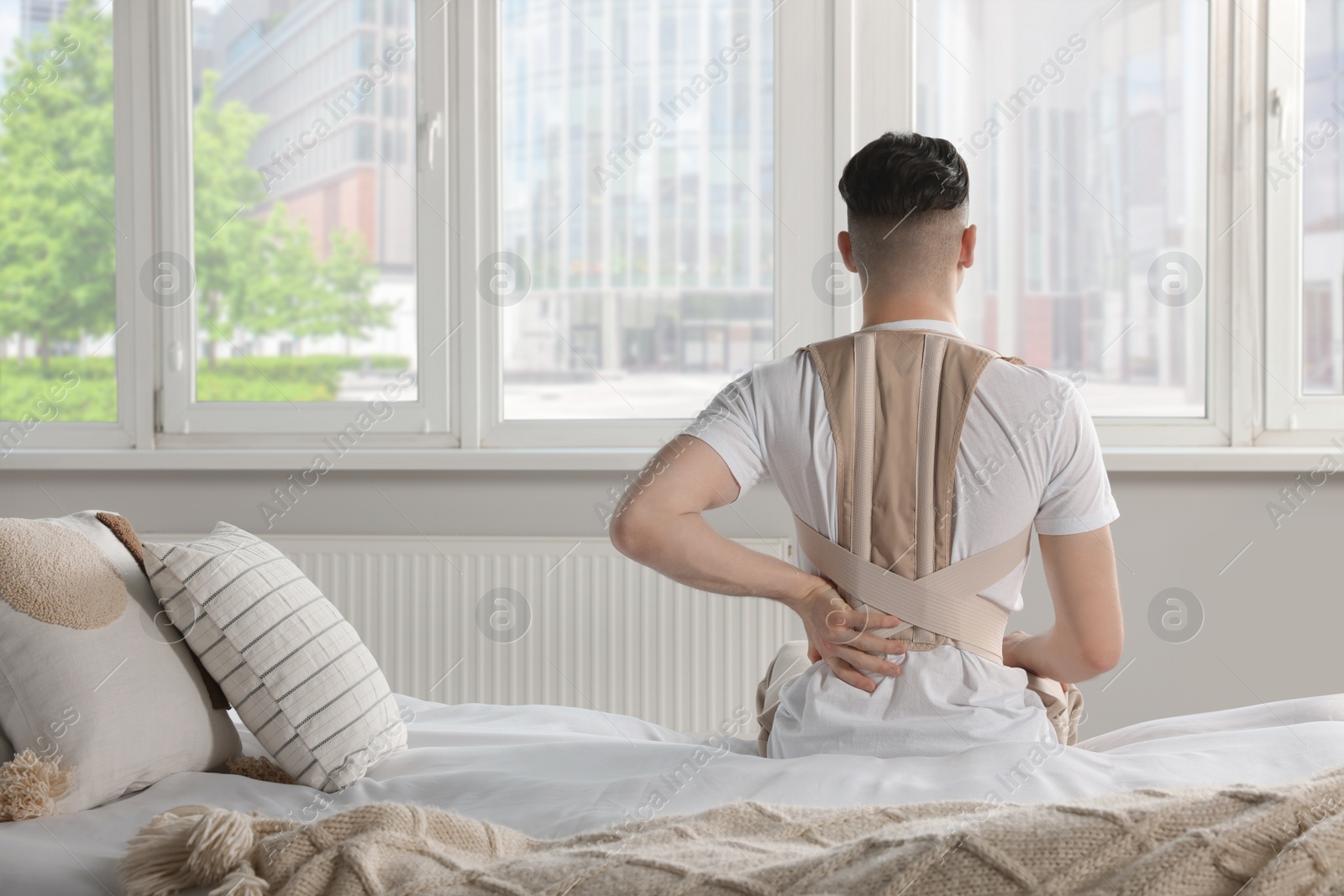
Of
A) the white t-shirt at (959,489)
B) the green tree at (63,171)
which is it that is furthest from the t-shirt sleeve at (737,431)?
the green tree at (63,171)

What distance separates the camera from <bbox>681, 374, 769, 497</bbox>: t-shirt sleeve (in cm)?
120

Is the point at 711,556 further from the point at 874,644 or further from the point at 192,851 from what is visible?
the point at 192,851

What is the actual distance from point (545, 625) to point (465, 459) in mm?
434

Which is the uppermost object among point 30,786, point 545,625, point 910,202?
point 910,202

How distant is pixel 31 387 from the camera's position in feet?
8.79

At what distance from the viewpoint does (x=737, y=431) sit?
121cm

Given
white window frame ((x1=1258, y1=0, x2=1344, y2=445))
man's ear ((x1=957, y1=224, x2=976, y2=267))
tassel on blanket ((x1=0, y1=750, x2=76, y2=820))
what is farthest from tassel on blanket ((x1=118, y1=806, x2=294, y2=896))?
white window frame ((x1=1258, y1=0, x2=1344, y2=445))

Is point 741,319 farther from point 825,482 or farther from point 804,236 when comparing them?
point 825,482

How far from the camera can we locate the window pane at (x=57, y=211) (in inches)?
103

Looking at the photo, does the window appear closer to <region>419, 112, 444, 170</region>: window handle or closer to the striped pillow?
<region>419, 112, 444, 170</region>: window handle

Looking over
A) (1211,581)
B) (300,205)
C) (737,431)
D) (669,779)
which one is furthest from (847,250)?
(300,205)

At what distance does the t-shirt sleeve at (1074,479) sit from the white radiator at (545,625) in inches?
47.0

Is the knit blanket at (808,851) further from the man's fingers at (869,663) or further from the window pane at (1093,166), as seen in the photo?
the window pane at (1093,166)

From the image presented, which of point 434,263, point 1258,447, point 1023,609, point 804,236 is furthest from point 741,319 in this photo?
point 1258,447
